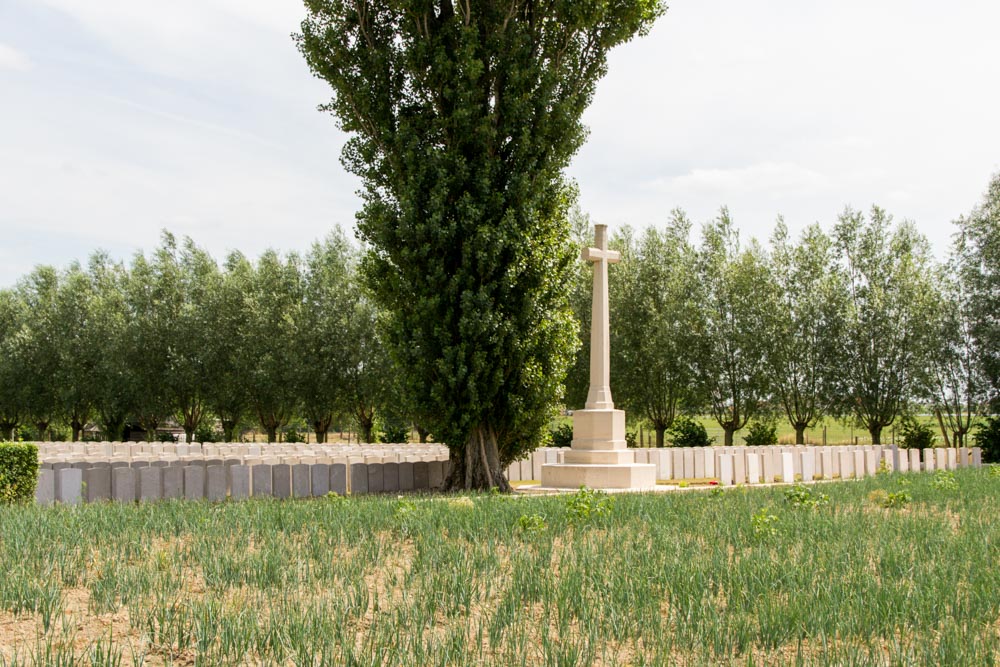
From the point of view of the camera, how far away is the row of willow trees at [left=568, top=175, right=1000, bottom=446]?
33250 millimetres

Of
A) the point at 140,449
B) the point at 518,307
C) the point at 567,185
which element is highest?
the point at 567,185

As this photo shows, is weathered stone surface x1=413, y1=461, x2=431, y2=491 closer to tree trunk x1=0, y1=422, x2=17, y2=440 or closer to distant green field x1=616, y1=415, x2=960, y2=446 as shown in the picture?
distant green field x1=616, y1=415, x2=960, y2=446

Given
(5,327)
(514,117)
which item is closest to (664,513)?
(514,117)

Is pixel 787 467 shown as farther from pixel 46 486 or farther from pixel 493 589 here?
pixel 493 589

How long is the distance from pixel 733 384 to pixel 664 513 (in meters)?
27.9

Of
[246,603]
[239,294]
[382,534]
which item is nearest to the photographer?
[246,603]

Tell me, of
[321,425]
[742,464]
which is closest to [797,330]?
[742,464]

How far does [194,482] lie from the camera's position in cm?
1203

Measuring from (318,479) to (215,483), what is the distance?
1769 mm

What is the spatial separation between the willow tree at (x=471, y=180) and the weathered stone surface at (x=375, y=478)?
1.24 meters

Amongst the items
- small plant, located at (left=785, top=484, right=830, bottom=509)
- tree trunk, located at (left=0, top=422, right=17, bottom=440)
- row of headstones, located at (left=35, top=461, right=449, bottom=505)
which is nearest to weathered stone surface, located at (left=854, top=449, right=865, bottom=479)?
row of headstones, located at (left=35, top=461, right=449, bottom=505)

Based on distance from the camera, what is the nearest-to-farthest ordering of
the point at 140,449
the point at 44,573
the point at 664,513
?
the point at 44,573 → the point at 664,513 → the point at 140,449

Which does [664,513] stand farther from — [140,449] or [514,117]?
[140,449]

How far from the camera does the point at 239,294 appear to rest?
38344mm
